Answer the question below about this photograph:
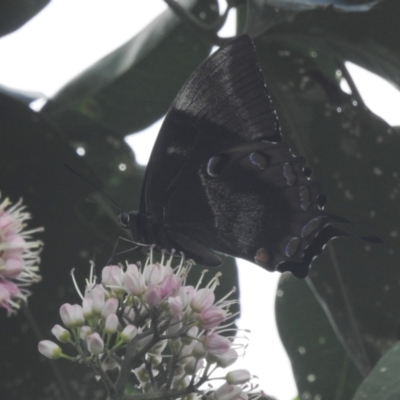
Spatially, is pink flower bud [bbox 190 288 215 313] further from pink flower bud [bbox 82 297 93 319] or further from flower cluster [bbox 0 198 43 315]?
flower cluster [bbox 0 198 43 315]

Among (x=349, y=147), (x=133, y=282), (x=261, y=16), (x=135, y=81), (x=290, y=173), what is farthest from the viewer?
(x=135, y=81)

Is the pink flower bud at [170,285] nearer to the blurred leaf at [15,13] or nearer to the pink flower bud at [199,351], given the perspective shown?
the pink flower bud at [199,351]

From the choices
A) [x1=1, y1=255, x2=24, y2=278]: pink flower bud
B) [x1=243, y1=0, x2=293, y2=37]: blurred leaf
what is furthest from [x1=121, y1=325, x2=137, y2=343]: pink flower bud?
[x1=243, y1=0, x2=293, y2=37]: blurred leaf

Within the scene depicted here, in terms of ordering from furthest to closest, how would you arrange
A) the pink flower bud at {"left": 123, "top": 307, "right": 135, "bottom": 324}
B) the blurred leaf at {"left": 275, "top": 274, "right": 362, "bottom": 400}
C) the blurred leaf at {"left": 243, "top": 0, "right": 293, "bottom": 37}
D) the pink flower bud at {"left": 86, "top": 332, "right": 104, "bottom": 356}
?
1. the blurred leaf at {"left": 275, "top": 274, "right": 362, "bottom": 400}
2. the blurred leaf at {"left": 243, "top": 0, "right": 293, "bottom": 37}
3. the pink flower bud at {"left": 123, "top": 307, "right": 135, "bottom": 324}
4. the pink flower bud at {"left": 86, "top": 332, "right": 104, "bottom": 356}

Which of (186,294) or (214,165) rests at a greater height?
(214,165)

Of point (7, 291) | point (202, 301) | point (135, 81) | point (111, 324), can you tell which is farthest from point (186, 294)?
point (135, 81)

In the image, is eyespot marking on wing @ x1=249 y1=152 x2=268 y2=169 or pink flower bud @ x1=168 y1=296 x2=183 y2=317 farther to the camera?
eyespot marking on wing @ x1=249 y1=152 x2=268 y2=169

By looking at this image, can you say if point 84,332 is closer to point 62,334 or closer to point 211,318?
point 62,334
